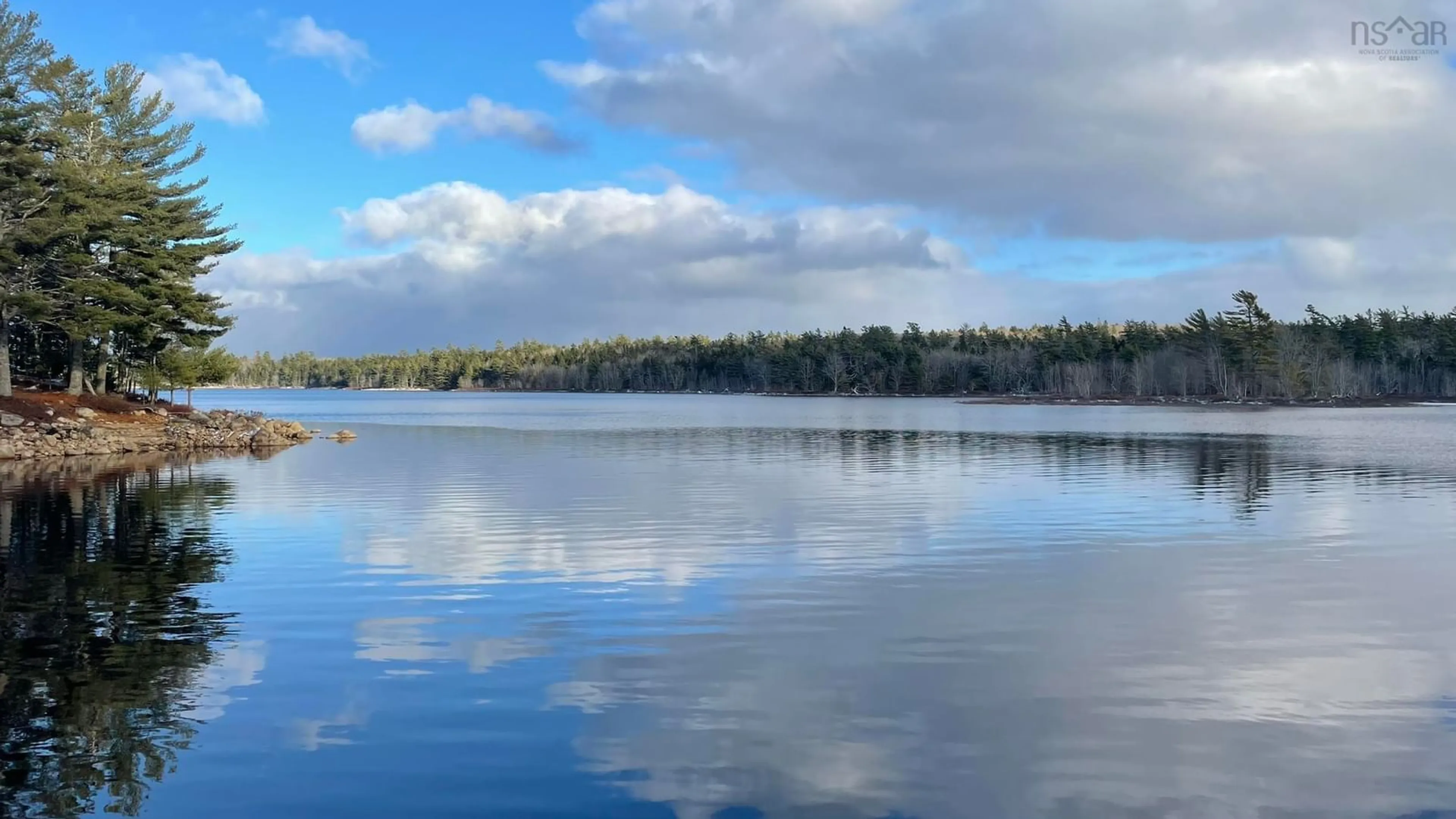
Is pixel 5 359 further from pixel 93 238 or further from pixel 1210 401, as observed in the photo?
pixel 1210 401

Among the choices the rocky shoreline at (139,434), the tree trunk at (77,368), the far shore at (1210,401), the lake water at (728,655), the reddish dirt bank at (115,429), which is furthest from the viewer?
the far shore at (1210,401)

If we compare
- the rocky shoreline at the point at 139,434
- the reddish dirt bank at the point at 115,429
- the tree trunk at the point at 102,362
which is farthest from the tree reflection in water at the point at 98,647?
the tree trunk at the point at 102,362

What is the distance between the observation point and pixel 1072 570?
54.4 feet

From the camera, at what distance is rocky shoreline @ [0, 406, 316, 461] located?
3862 cm

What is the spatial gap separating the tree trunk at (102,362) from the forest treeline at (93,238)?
0.14 metres

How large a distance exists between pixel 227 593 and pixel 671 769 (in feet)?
29.1

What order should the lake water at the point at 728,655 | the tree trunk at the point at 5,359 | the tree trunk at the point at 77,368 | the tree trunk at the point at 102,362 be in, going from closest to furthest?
the lake water at the point at 728,655 → the tree trunk at the point at 5,359 → the tree trunk at the point at 77,368 → the tree trunk at the point at 102,362

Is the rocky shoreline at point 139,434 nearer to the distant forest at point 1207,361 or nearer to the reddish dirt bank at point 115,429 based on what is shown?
the reddish dirt bank at point 115,429

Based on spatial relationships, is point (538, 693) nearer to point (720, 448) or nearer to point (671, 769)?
point (671, 769)

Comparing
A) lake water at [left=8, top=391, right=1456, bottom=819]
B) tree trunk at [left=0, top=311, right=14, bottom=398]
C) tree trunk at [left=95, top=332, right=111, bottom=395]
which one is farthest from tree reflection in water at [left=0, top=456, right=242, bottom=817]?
tree trunk at [left=95, top=332, right=111, bottom=395]

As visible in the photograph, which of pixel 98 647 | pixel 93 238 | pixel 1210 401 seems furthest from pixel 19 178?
pixel 1210 401

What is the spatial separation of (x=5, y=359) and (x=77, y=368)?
19.3 ft

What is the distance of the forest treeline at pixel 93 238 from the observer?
4119 centimetres

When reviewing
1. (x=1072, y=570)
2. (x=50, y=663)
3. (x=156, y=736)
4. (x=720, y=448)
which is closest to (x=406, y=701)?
(x=156, y=736)
